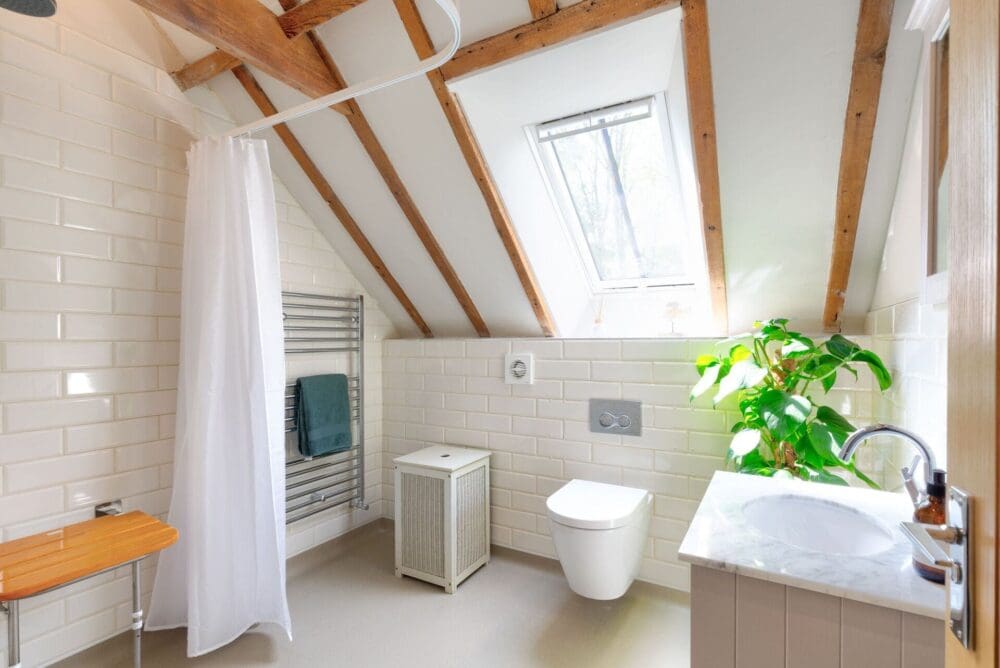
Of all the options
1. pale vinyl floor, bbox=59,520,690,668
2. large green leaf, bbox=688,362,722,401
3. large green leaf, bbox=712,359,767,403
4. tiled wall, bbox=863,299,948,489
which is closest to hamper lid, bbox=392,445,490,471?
pale vinyl floor, bbox=59,520,690,668

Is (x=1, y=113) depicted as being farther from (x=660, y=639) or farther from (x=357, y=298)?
(x=660, y=639)

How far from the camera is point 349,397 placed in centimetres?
297

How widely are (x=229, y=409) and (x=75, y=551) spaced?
62 cm

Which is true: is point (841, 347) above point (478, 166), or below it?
below

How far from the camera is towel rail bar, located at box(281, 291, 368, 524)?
2.66 metres

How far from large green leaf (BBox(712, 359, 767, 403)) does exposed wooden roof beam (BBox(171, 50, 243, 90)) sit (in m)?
2.40

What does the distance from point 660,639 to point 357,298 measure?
2394mm

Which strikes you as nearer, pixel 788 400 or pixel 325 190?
pixel 788 400

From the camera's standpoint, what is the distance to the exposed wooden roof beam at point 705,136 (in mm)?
1515

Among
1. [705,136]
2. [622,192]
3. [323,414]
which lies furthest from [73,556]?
[622,192]

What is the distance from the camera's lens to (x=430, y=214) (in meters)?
2.46

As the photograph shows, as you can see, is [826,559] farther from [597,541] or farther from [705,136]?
[705,136]

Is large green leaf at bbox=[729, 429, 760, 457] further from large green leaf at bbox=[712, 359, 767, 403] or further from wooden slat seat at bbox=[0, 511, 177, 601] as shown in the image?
wooden slat seat at bbox=[0, 511, 177, 601]

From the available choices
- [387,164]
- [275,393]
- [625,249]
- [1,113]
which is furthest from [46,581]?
[625,249]
